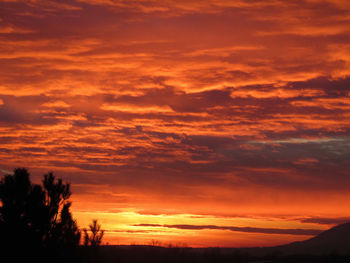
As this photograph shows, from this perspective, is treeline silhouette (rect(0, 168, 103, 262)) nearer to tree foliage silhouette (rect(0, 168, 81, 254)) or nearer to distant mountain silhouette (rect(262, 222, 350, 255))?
tree foliage silhouette (rect(0, 168, 81, 254))

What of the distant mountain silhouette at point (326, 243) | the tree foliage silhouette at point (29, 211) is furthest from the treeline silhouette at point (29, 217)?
the distant mountain silhouette at point (326, 243)

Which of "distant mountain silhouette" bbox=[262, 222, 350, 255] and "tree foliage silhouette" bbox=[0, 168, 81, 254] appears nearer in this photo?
"tree foliage silhouette" bbox=[0, 168, 81, 254]

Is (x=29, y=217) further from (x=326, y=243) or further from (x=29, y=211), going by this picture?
(x=326, y=243)

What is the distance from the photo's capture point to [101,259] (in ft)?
184

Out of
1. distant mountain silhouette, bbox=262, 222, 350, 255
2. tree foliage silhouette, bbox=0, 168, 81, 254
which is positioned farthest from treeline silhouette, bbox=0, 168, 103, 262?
distant mountain silhouette, bbox=262, 222, 350, 255

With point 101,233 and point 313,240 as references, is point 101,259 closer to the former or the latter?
point 101,233

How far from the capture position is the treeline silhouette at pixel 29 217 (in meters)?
39.3

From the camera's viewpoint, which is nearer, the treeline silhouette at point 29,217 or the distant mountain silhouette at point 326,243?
the treeline silhouette at point 29,217

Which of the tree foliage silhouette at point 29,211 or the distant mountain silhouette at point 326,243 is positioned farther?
the distant mountain silhouette at point 326,243

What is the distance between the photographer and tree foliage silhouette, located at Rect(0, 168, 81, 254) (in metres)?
39.5

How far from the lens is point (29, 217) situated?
1586 inches

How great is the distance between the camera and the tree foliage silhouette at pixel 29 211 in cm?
3953

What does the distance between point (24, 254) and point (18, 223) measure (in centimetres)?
269

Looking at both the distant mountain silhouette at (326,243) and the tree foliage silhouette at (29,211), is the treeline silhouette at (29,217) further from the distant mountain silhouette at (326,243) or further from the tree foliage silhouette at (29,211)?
the distant mountain silhouette at (326,243)
